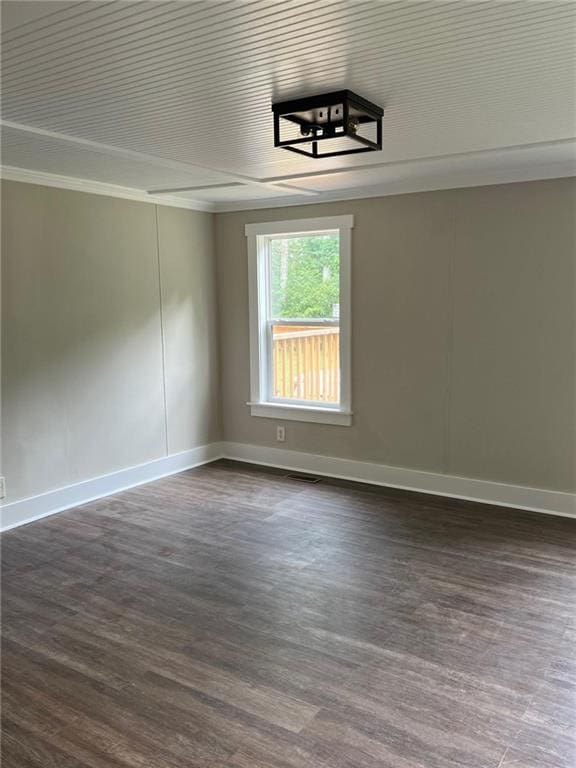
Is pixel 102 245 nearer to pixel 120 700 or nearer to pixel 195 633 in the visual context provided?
pixel 195 633

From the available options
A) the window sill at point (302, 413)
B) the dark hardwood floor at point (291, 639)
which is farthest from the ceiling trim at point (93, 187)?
the dark hardwood floor at point (291, 639)

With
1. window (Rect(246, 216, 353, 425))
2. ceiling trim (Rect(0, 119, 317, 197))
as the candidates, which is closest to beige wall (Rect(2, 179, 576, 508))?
window (Rect(246, 216, 353, 425))

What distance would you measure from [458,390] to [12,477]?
3138 mm

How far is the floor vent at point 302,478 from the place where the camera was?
5026 millimetres

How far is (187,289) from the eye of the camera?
5348 mm

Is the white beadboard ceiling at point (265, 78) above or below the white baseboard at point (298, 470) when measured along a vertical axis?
above

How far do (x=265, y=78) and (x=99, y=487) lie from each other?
3.36 m

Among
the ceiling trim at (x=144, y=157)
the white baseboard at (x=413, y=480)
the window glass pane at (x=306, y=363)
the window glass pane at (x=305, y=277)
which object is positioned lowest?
the white baseboard at (x=413, y=480)

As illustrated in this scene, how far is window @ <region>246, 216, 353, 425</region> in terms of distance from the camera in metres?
5.00

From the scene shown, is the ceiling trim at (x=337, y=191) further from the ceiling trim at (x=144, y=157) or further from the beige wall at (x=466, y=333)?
the ceiling trim at (x=144, y=157)

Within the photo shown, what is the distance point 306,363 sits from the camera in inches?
210

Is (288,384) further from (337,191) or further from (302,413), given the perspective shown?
(337,191)

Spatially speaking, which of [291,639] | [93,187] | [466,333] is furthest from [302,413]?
[291,639]

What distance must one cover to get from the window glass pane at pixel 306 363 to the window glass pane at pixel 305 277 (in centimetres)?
15
